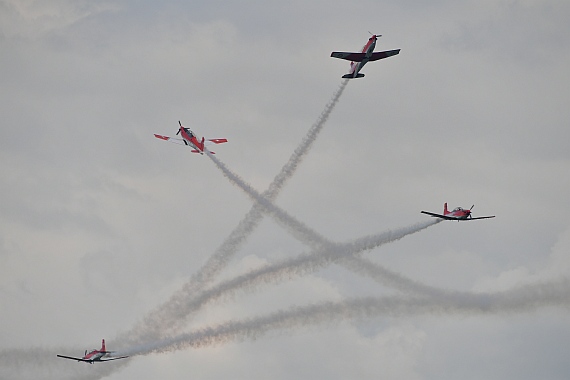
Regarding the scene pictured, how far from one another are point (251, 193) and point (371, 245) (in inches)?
492

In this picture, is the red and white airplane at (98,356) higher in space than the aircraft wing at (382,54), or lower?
lower

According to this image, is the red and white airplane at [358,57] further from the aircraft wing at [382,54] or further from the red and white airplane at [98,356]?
the red and white airplane at [98,356]

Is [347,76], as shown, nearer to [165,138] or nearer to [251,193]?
[251,193]

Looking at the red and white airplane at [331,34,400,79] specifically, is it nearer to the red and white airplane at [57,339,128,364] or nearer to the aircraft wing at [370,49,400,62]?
the aircraft wing at [370,49,400,62]

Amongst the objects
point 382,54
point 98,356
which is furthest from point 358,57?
point 98,356

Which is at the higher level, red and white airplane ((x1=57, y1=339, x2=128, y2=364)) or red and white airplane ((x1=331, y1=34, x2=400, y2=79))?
red and white airplane ((x1=331, y1=34, x2=400, y2=79))

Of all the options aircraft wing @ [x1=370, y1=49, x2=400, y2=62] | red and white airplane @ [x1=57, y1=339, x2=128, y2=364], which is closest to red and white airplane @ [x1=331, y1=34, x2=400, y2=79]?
aircraft wing @ [x1=370, y1=49, x2=400, y2=62]

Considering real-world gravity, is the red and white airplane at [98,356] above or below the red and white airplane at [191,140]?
below

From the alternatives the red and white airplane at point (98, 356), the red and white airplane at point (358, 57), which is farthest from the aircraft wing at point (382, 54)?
the red and white airplane at point (98, 356)

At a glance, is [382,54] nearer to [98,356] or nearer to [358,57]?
[358,57]

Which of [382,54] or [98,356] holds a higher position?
[382,54]

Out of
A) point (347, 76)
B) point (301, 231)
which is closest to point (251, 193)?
point (301, 231)

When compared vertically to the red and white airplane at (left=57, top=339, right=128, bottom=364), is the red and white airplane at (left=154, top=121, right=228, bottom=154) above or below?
above

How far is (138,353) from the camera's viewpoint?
136m
